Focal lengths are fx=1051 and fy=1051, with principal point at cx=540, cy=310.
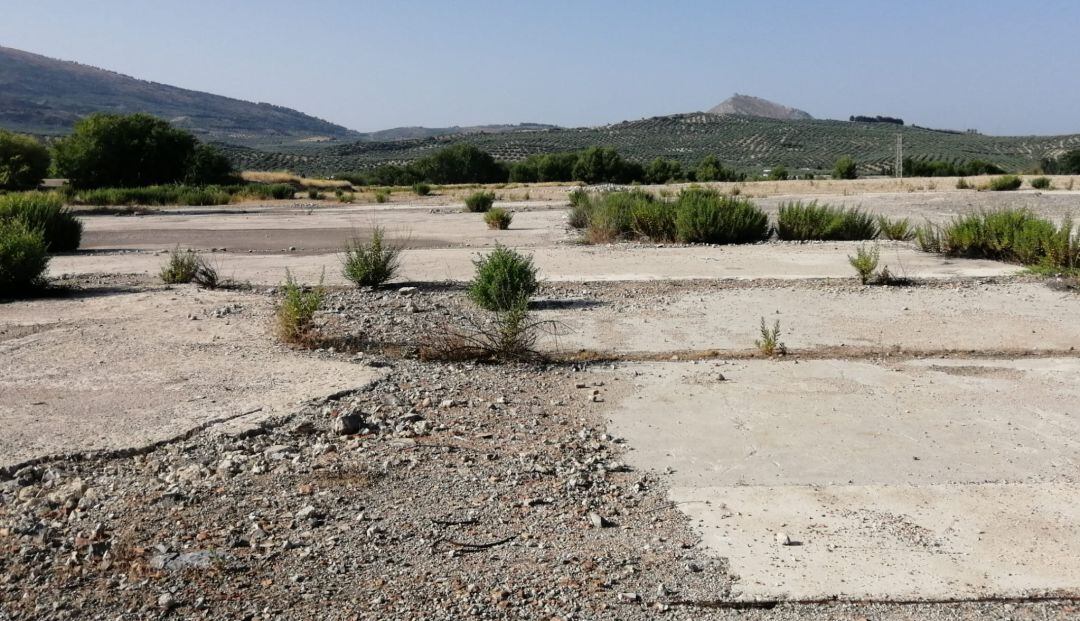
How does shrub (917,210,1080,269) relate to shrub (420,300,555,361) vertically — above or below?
above

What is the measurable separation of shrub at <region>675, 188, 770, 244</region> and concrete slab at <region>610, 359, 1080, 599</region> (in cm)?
1192

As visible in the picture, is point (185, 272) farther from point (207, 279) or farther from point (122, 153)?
point (122, 153)

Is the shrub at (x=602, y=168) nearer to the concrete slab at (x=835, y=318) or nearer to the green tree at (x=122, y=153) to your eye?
the green tree at (x=122, y=153)

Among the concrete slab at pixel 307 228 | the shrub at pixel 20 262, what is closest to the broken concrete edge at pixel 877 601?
the shrub at pixel 20 262

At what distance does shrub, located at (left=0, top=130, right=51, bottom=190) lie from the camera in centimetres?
4998

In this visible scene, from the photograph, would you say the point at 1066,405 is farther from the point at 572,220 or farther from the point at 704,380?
the point at 572,220

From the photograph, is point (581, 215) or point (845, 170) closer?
point (581, 215)

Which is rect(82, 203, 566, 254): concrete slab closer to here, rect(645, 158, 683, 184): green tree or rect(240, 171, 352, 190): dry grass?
rect(240, 171, 352, 190): dry grass

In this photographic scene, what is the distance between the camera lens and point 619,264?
1839 centimetres

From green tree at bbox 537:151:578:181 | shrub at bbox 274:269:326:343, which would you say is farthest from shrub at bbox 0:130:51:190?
shrub at bbox 274:269:326:343

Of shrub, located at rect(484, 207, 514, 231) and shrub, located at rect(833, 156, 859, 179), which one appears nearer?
shrub, located at rect(484, 207, 514, 231)

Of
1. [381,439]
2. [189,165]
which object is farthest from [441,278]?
[189,165]

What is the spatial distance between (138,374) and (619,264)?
1024cm

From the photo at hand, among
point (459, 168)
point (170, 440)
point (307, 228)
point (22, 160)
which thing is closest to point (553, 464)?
point (170, 440)
